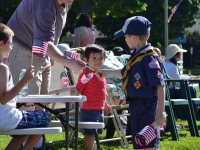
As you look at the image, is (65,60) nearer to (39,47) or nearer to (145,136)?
(39,47)

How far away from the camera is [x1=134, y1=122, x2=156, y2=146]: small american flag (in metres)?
4.61

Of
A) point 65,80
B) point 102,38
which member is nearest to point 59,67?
point 65,80

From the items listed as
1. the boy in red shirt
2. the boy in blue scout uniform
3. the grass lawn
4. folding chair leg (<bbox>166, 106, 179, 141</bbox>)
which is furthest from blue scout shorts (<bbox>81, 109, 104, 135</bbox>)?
folding chair leg (<bbox>166, 106, 179, 141</bbox>)

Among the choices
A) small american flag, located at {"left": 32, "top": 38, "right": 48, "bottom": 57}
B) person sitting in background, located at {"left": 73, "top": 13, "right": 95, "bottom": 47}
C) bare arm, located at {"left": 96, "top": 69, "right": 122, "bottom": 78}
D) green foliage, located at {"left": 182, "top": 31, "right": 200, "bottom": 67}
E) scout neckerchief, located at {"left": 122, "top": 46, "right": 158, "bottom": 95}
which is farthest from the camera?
green foliage, located at {"left": 182, "top": 31, "right": 200, "bottom": 67}

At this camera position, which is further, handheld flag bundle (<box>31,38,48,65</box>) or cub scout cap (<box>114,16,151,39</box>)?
handheld flag bundle (<box>31,38,48,65</box>)

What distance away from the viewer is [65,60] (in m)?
5.23

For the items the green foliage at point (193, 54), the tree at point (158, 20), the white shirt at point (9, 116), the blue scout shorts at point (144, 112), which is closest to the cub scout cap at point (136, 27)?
the blue scout shorts at point (144, 112)

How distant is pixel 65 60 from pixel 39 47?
267 millimetres

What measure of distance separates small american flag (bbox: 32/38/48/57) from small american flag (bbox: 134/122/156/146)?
118 centimetres

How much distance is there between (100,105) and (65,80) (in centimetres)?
48

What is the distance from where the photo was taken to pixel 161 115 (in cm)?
471

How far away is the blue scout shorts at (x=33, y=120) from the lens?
4668 millimetres

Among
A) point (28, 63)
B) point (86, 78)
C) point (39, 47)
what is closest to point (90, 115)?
point (86, 78)

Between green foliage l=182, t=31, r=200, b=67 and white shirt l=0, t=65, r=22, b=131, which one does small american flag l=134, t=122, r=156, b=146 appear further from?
green foliage l=182, t=31, r=200, b=67
